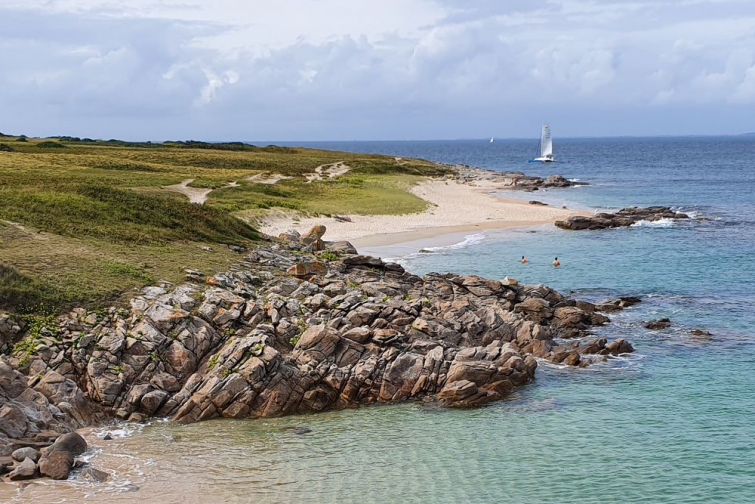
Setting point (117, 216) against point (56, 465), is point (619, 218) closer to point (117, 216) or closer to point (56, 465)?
point (117, 216)

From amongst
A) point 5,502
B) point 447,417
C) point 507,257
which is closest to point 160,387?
point 5,502

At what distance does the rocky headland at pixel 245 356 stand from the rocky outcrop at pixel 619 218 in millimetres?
40945

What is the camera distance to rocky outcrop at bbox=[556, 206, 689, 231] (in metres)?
75.4

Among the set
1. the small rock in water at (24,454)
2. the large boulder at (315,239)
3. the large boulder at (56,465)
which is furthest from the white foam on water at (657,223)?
the small rock in water at (24,454)

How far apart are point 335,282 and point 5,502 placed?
19927 millimetres

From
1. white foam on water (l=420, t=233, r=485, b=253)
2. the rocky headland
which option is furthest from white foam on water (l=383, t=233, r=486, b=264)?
the rocky headland

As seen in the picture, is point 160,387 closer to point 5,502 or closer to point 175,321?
point 175,321

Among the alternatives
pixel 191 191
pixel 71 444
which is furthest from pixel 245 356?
pixel 191 191

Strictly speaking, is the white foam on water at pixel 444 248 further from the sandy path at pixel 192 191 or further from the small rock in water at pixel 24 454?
the small rock in water at pixel 24 454

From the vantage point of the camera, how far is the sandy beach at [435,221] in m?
67.0

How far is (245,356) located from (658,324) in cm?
2215

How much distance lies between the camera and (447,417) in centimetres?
2708

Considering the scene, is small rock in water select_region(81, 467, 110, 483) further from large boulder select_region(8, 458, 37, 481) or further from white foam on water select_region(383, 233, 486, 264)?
white foam on water select_region(383, 233, 486, 264)

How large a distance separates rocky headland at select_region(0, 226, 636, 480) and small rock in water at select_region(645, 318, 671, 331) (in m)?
4.03
